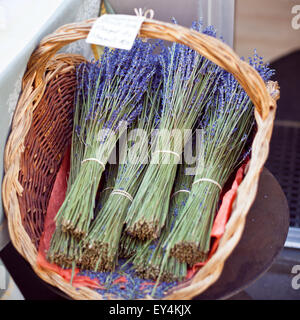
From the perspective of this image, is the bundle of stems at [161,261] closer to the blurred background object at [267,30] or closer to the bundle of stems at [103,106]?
the bundle of stems at [103,106]

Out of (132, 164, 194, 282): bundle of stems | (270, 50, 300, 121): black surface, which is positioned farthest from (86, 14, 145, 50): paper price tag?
(270, 50, 300, 121): black surface

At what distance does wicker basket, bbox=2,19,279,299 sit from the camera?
3.27ft

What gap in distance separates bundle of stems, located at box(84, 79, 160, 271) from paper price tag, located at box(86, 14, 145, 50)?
296 mm

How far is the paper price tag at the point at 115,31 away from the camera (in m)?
1.07

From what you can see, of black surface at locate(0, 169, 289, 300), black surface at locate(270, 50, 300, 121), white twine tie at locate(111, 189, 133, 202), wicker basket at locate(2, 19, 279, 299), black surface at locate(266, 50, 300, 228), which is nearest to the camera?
wicker basket at locate(2, 19, 279, 299)

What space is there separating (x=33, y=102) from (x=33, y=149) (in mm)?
138

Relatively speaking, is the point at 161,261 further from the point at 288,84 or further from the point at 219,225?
the point at 288,84

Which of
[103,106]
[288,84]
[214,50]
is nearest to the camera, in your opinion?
[214,50]

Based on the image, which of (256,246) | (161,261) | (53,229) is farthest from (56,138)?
(256,246)

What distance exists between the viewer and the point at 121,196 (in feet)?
3.94

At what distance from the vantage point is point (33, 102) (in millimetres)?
1252

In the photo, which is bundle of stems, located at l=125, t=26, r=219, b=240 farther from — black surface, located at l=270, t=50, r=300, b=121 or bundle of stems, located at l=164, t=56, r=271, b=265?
black surface, located at l=270, t=50, r=300, b=121

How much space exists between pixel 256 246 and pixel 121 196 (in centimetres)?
40

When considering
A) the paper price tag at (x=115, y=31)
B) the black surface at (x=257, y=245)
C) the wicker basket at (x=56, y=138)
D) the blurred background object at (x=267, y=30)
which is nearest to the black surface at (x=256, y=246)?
the black surface at (x=257, y=245)
